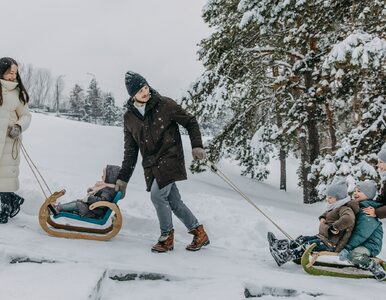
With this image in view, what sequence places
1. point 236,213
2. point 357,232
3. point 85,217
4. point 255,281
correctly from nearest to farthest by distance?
point 255,281
point 357,232
point 85,217
point 236,213

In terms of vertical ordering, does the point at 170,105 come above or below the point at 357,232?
above

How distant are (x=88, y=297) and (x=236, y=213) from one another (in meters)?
4.36

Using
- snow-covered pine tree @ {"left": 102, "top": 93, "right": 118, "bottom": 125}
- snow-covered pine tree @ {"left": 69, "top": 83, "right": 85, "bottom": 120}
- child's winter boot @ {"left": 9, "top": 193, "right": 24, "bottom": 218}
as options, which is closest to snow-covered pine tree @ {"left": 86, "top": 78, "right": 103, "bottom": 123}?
snow-covered pine tree @ {"left": 102, "top": 93, "right": 118, "bottom": 125}

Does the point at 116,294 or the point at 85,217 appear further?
the point at 85,217

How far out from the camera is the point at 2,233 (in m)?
4.88

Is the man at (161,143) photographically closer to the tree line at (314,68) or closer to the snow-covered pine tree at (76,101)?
the tree line at (314,68)

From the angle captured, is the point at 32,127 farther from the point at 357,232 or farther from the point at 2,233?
the point at 357,232

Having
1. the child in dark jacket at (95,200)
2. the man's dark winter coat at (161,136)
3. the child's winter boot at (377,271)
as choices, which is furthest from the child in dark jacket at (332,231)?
the child in dark jacket at (95,200)

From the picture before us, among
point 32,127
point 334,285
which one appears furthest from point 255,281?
point 32,127

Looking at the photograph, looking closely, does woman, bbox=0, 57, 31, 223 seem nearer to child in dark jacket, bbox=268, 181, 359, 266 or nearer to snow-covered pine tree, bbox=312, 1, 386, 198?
child in dark jacket, bbox=268, 181, 359, 266

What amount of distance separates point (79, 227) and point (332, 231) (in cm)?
320

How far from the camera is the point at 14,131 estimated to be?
5215 millimetres

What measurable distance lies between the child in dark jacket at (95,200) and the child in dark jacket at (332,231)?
7.27 feet

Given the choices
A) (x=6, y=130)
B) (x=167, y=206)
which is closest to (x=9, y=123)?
(x=6, y=130)
